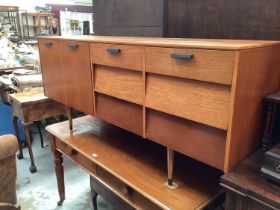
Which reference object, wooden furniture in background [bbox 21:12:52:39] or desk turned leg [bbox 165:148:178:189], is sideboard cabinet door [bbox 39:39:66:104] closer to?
desk turned leg [bbox 165:148:178:189]

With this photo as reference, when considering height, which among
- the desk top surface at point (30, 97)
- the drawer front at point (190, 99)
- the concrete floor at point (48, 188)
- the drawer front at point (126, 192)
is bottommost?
the concrete floor at point (48, 188)

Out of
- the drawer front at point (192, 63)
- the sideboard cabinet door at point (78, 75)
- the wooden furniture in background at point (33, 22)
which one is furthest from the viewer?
the wooden furniture in background at point (33, 22)

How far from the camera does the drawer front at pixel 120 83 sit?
43.3 inches

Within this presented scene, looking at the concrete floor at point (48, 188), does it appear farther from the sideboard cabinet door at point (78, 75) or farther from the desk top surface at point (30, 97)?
the sideboard cabinet door at point (78, 75)

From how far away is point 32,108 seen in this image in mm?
2428

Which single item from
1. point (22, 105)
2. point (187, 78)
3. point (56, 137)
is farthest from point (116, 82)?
point (22, 105)

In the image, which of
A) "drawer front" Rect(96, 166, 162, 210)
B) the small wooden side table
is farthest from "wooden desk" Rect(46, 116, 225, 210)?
the small wooden side table

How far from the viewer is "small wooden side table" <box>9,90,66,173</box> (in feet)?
7.88

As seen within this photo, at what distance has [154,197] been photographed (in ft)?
3.56

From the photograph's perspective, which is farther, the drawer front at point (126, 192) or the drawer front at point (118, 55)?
the drawer front at point (126, 192)

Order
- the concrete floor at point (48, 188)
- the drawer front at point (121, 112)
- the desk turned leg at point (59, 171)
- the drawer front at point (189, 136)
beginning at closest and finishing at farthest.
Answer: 1. the drawer front at point (189, 136)
2. the drawer front at point (121, 112)
3. the desk turned leg at point (59, 171)
4. the concrete floor at point (48, 188)

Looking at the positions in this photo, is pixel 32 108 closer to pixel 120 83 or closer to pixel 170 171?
pixel 120 83

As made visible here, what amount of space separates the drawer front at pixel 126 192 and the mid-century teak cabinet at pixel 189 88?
0.97 ft

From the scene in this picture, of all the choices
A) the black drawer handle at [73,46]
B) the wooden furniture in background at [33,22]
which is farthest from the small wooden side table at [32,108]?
the wooden furniture in background at [33,22]
